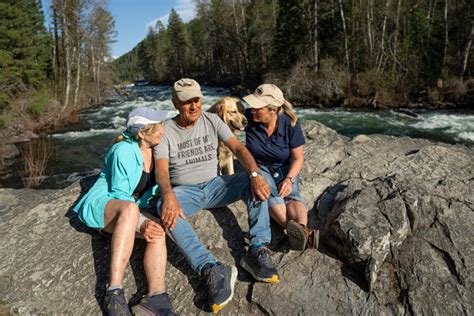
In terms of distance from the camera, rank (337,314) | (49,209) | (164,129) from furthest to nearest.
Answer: (49,209)
(164,129)
(337,314)

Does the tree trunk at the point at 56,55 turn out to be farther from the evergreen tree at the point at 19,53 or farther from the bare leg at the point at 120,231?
the bare leg at the point at 120,231

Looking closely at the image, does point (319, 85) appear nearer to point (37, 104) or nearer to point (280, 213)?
point (37, 104)

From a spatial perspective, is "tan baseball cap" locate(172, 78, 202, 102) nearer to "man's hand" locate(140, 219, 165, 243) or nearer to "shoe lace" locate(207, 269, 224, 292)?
"man's hand" locate(140, 219, 165, 243)

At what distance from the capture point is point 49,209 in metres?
4.23

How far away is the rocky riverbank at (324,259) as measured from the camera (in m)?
2.82

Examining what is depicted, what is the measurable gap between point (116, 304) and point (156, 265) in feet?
1.46

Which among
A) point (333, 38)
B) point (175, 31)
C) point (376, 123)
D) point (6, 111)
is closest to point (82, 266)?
point (376, 123)

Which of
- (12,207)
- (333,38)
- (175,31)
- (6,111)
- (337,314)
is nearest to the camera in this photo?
(337,314)

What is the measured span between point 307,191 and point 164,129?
2098 mm

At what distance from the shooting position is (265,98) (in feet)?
12.4

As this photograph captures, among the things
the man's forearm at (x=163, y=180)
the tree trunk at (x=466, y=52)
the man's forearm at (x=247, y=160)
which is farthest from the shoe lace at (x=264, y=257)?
the tree trunk at (x=466, y=52)

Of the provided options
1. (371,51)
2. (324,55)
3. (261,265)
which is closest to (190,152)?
(261,265)

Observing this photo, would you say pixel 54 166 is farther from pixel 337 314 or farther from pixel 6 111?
pixel 337 314

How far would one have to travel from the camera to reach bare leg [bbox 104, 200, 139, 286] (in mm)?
2861
